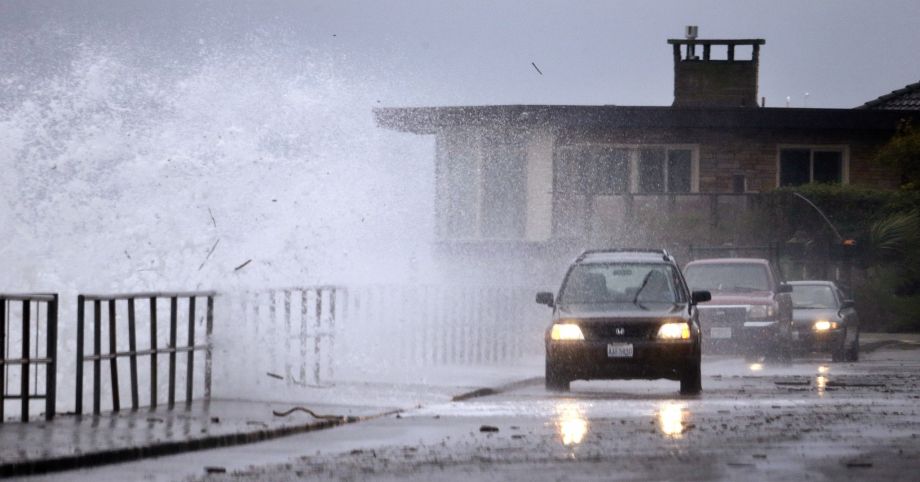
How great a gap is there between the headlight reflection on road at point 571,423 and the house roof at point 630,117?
89.9 ft

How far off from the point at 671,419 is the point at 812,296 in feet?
60.1

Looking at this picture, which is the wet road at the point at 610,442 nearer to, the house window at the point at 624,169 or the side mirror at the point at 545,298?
the side mirror at the point at 545,298

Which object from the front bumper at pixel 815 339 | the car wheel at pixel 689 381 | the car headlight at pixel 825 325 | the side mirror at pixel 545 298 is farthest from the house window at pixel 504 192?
the car wheel at pixel 689 381

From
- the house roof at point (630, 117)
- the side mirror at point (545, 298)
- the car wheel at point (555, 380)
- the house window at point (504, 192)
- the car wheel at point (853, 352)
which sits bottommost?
the car wheel at point (853, 352)

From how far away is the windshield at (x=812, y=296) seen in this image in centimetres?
3350

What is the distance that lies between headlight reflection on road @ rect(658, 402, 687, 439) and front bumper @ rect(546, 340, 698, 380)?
6.69ft

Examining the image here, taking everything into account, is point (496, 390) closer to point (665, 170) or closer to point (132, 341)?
point (132, 341)

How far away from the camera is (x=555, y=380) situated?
70.5ft

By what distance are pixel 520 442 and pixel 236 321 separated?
5640 millimetres

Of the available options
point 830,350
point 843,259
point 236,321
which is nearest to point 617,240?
point 843,259

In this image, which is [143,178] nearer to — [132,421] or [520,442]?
[132,421]

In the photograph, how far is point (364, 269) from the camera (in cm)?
3247

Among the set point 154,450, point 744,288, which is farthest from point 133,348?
point 744,288

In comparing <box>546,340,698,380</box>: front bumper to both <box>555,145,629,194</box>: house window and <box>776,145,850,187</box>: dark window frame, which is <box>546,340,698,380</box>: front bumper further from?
<box>776,145,850,187</box>: dark window frame
